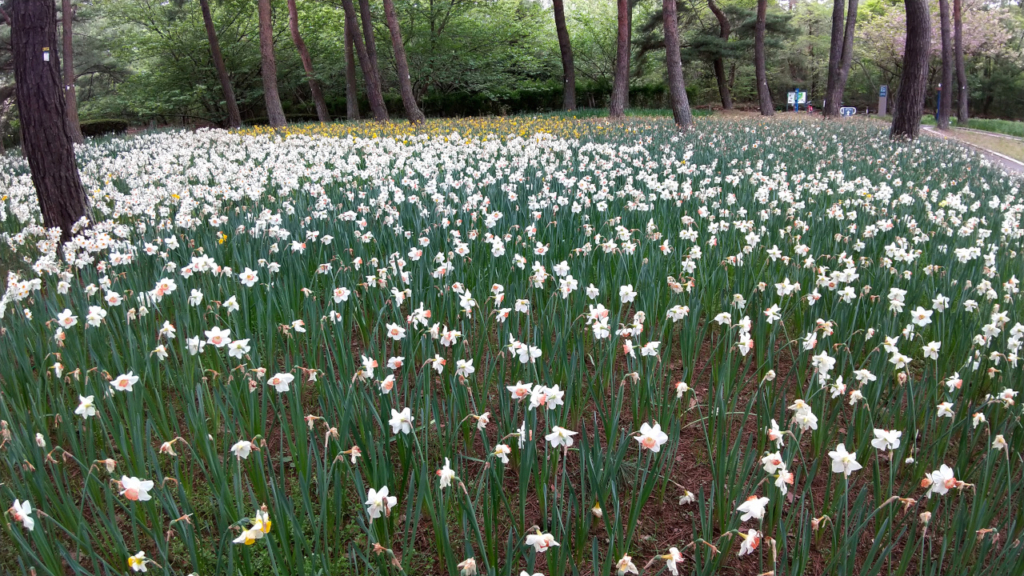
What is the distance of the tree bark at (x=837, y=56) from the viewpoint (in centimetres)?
2025

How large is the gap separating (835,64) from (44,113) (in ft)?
73.3

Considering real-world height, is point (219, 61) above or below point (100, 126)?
above

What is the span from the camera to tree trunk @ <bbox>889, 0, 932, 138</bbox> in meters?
10.7

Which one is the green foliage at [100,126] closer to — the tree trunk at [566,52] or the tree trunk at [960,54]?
the tree trunk at [566,52]

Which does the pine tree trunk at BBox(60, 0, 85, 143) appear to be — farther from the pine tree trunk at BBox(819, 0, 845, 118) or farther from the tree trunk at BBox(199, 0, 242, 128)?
the pine tree trunk at BBox(819, 0, 845, 118)

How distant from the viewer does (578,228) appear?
4391 millimetres

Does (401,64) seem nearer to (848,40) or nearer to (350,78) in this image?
(350,78)

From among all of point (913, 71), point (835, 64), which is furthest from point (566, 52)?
point (913, 71)

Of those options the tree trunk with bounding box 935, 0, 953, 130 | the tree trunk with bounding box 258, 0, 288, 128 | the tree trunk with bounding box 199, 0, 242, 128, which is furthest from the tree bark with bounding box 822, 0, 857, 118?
the tree trunk with bounding box 199, 0, 242, 128

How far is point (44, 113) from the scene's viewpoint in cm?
498

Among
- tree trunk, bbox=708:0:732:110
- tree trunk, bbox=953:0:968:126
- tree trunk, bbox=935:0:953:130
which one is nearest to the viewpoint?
tree trunk, bbox=935:0:953:130

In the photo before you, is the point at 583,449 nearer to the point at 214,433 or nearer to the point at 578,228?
the point at 214,433

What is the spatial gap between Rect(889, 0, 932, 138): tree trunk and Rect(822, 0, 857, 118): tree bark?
34.0ft

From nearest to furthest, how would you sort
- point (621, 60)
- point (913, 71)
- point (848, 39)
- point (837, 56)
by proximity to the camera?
1. point (913, 71)
2. point (621, 60)
3. point (837, 56)
4. point (848, 39)
